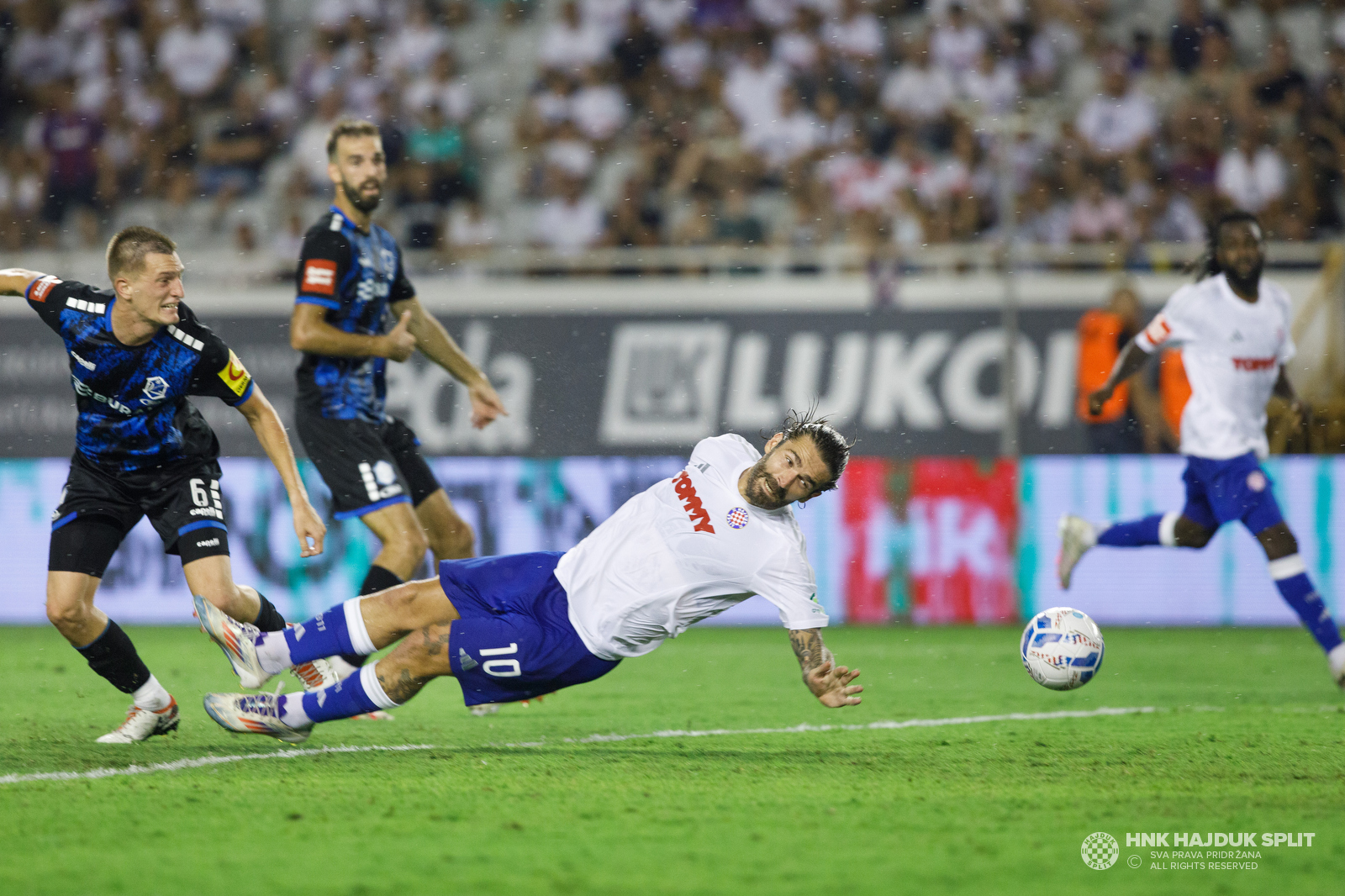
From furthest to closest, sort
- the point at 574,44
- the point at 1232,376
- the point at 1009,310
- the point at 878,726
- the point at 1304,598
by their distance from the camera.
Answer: the point at 574,44
the point at 1009,310
the point at 1232,376
the point at 1304,598
the point at 878,726

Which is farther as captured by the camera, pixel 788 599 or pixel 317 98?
pixel 317 98

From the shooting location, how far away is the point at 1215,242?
8.49 meters

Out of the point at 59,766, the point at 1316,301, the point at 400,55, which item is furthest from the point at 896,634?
the point at 400,55

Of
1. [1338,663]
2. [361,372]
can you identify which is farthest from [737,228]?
[1338,663]

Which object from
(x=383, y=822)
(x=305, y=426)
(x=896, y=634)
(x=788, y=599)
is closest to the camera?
(x=383, y=822)

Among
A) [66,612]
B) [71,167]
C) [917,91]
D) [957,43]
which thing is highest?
[957,43]

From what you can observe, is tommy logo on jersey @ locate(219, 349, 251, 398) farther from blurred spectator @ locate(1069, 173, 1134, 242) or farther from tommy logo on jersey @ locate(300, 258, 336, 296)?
blurred spectator @ locate(1069, 173, 1134, 242)

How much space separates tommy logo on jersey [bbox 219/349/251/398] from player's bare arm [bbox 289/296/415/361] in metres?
0.95

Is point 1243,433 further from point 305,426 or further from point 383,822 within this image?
point 383,822

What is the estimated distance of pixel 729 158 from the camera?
1561cm

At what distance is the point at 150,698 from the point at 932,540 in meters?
7.35

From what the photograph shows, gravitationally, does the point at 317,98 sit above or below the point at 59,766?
above

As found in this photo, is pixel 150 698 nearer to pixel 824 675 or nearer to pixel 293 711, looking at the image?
pixel 293 711

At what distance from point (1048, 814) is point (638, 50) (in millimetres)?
13166
